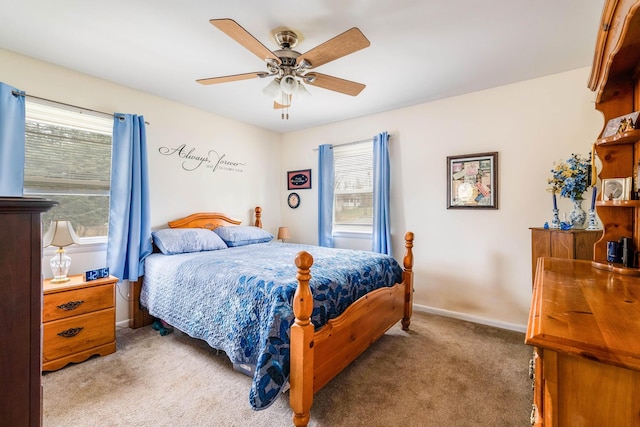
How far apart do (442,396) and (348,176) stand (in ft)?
9.37

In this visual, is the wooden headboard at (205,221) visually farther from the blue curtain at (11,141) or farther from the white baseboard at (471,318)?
the white baseboard at (471,318)

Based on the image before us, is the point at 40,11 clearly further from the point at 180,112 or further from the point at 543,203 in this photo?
the point at 543,203

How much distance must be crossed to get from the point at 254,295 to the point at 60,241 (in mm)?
1672

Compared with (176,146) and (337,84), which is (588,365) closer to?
(337,84)

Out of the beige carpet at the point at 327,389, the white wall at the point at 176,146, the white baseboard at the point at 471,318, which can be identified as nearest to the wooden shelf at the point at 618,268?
the beige carpet at the point at 327,389

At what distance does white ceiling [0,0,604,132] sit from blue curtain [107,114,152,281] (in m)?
0.55

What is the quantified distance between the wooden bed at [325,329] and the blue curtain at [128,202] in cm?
26

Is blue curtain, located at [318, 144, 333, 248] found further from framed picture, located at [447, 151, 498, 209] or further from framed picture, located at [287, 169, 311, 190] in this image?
framed picture, located at [447, 151, 498, 209]

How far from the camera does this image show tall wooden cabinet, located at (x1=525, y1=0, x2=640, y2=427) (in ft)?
2.07

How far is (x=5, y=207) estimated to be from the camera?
65 cm

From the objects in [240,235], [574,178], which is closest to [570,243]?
[574,178]

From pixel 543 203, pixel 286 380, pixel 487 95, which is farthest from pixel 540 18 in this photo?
pixel 286 380

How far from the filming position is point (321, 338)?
1.71 meters

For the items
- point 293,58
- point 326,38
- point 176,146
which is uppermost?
point 326,38
